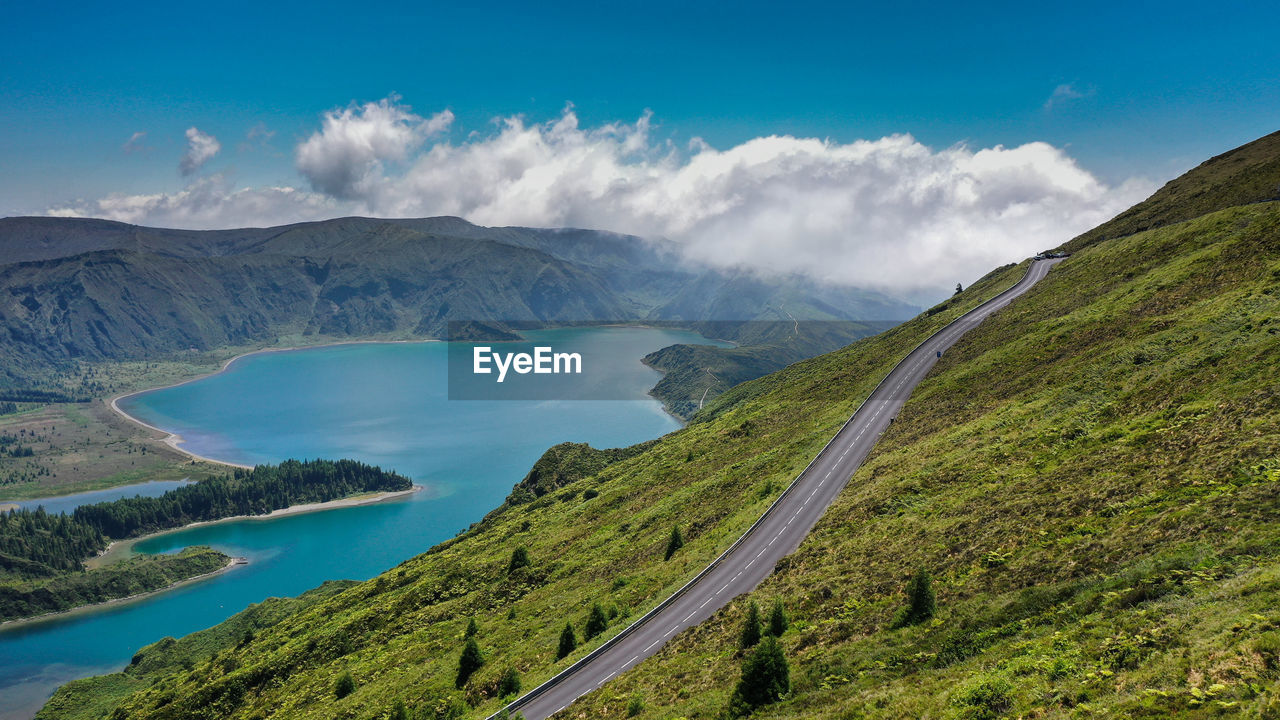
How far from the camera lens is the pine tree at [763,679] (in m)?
27.7

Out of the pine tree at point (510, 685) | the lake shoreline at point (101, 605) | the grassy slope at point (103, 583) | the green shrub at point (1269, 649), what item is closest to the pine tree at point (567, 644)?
the pine tree at point (510, 685)

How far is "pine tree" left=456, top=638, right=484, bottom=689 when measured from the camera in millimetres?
45812

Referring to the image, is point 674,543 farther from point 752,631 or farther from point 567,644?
point 752,631

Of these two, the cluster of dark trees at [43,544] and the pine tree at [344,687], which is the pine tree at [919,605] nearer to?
the pine tree at [344,687]

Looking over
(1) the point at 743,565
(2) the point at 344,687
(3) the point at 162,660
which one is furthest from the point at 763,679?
(3) the point at 162,660

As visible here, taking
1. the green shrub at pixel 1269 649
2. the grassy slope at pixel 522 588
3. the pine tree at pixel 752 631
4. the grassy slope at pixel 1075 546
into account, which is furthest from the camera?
the grassy slope at pixel 522 588

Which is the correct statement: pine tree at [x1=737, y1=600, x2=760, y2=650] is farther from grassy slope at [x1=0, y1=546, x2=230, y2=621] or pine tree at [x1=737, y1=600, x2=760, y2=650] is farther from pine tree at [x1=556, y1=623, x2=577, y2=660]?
grassy slope at [x1=0, y1=546, x2=230, y2=621]

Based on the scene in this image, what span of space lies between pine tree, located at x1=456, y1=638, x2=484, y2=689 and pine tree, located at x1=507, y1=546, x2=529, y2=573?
74.2ft

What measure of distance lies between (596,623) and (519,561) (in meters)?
27.9

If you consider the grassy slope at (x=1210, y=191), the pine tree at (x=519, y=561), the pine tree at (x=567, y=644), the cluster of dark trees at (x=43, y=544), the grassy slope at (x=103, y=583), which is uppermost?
the grassy slope at (x=1210, y=191)

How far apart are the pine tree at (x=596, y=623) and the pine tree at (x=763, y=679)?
58.2 ft

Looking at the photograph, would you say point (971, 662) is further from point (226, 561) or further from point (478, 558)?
point (226, 561)

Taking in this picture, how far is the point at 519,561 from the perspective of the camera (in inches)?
2758

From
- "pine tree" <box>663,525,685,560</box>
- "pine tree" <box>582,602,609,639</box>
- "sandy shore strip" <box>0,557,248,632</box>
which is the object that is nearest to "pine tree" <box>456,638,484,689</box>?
"pine tree" <box>582,602,609,639</box>
